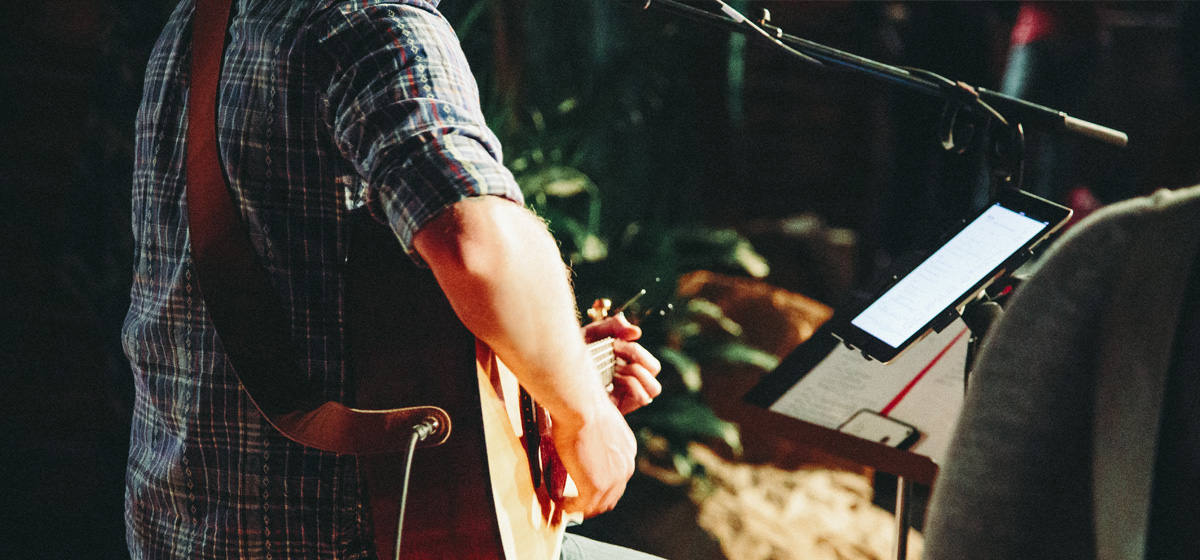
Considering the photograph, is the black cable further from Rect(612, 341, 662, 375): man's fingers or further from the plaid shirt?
Rect(612, 341, 662, 375): man's fingers

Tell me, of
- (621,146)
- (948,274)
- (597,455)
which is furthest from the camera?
(621,146)

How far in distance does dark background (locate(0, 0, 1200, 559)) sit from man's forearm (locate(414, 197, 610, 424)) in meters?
0.71

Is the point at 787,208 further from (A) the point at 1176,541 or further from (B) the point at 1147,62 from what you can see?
(A) the point at 1176,541

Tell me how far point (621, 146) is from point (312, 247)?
10.6 ft

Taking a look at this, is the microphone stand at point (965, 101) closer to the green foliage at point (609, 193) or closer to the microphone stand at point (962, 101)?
the microphone stand at point (962, 101)

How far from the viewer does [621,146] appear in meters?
4.05

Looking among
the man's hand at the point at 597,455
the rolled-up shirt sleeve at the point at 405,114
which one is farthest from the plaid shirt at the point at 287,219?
the man's hand at the point at 597,455

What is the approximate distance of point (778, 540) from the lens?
9.94 feet

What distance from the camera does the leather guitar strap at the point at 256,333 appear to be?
89 cm

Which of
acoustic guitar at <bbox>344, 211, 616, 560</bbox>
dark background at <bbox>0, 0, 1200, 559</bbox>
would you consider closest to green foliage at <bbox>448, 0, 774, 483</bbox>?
dark background at <bbox>0, 0, 1200, 559</bbox>

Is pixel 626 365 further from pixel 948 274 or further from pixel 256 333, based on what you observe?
pixel 256 333

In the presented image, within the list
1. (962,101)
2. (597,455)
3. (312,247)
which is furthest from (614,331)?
(962,101)

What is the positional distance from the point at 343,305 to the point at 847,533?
2751 mm

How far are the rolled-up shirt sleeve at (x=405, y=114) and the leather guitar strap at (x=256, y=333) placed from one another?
177mm
